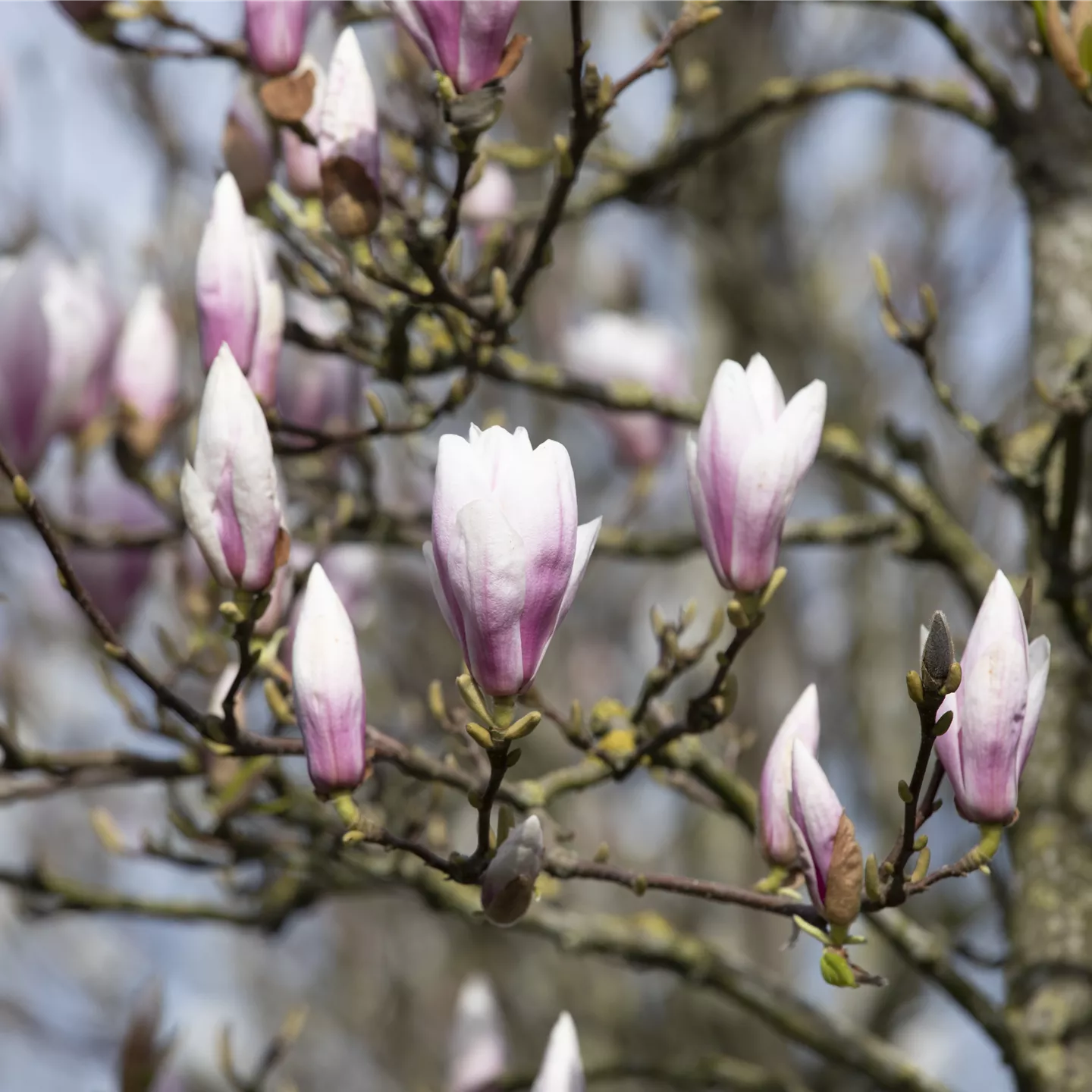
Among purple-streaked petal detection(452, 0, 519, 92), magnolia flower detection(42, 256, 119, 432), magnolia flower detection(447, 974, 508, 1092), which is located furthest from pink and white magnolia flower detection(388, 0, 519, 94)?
magnolia flower detection(447, 974, 508, 1092)

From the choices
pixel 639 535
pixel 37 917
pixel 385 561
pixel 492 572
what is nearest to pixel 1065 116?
pixel 639 535

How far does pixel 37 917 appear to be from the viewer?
5.87ft

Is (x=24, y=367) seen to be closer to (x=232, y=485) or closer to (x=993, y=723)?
(x=232, y=485)

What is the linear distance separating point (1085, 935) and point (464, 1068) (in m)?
0.81

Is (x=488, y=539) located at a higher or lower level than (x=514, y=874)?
higher

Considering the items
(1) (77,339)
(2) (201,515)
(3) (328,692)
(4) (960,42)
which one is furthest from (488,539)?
(4) (960,42)

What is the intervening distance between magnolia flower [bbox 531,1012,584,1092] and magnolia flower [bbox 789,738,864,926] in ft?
0.87

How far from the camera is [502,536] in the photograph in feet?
3.17

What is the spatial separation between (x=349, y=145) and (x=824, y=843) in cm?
84

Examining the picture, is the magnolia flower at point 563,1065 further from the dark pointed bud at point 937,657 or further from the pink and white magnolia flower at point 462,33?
the pink and white magnolia flower at point 462,33

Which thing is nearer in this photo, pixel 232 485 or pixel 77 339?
pixel 232 485

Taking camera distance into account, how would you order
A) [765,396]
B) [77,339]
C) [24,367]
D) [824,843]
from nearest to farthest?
[824,843] → [765,396] → [24,367] → [77,339]

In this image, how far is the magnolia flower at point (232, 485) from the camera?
1127 millimetres

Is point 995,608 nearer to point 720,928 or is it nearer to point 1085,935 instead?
point 1085,935
